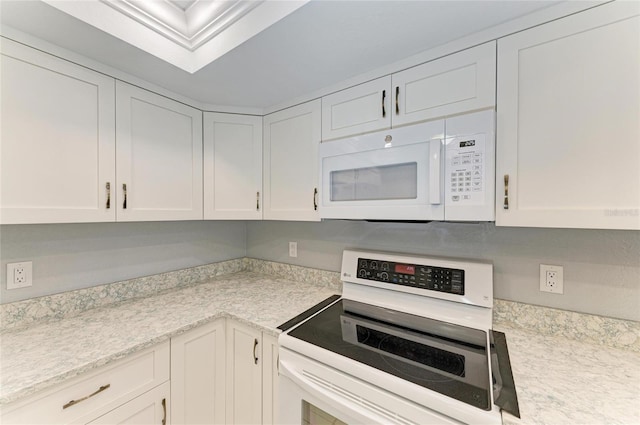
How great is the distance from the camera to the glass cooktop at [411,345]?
2.74 feet

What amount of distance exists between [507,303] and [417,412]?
2.49 ft

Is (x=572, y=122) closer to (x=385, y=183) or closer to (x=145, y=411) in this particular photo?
(x=385, y=183)

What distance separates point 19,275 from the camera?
120 cm

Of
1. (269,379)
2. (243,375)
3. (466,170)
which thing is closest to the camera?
(466,170)

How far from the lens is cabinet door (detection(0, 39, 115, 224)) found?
3.26ft

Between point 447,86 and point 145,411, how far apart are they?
6.40ft

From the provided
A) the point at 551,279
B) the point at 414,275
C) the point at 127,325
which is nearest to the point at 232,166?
the point at 127,325

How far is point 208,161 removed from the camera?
67.6 inches

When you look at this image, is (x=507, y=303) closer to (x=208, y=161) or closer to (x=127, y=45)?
(x=208, y=161)

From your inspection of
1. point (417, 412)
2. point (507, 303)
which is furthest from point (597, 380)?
point (417, 412)

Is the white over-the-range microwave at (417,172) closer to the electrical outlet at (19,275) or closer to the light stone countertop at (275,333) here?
the light stone countertop at (275,333)

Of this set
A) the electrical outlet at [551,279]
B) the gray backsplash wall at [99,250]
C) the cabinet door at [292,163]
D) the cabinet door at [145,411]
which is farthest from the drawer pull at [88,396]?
the electrical outlet at [551,279]

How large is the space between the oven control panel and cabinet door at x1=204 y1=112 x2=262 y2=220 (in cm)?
84

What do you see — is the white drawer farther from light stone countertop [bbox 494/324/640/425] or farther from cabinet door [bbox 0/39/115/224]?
light stone countertop [bbox 494/324/640/425]
